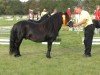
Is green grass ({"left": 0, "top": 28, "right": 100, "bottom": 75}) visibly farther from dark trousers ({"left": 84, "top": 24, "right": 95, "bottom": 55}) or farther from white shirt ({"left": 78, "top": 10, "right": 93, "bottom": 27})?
white shirt ({"left": 78, "top": 10, "right": 93, "bottom": 27})

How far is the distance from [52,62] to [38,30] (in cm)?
166

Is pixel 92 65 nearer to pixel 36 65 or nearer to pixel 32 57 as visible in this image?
pixel 36 65

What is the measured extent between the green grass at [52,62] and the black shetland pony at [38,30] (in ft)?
2.19

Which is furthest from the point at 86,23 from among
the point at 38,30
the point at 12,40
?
the point at 12,40

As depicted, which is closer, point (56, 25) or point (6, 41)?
point (56, 25)

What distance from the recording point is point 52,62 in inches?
467

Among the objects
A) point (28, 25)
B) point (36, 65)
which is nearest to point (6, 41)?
point (28, 25)

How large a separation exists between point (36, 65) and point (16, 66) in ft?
2.16

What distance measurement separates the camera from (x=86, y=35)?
1328 cm

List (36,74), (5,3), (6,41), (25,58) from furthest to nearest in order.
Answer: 1. (5,3)
2. (6,41)
3. (25,58)
4. (36,74)

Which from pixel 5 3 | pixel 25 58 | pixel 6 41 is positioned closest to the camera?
pixel 25 58

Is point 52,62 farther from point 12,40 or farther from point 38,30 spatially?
point 12,40

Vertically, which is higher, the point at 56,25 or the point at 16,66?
the point at 56,25

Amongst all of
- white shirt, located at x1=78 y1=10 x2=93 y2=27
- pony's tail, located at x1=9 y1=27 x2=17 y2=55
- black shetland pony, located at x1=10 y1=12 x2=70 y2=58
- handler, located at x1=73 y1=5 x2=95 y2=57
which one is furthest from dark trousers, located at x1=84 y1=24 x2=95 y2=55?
pony's tail, located at x1=9 y1=27 x2=17 y2=55
